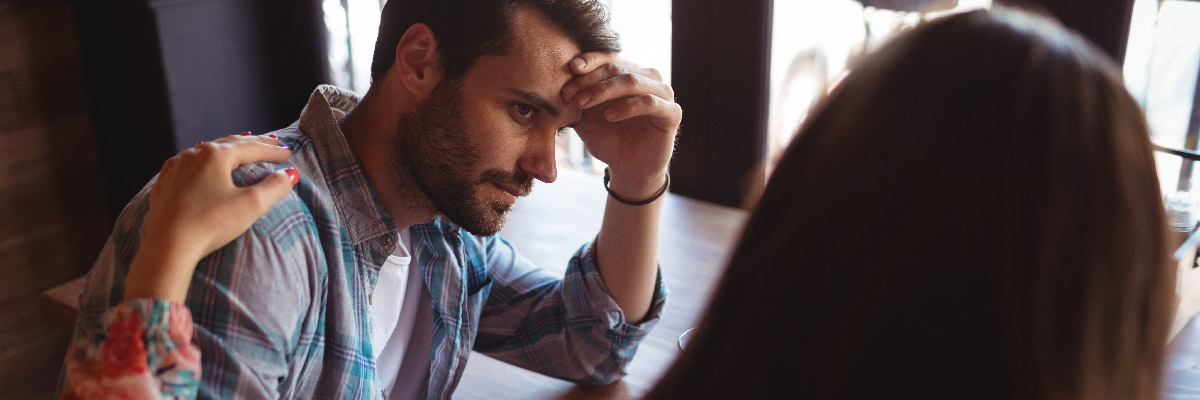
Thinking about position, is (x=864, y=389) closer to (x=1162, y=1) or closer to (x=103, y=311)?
(x=103, y=311)

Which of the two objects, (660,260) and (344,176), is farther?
(660,260)

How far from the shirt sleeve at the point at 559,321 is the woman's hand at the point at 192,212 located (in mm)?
457

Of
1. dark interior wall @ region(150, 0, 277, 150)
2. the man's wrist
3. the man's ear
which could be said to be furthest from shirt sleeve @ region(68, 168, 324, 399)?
dark interior wall @ region(150, 0, 277, 150)

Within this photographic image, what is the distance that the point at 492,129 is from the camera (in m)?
1.14

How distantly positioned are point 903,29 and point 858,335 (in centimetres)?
18

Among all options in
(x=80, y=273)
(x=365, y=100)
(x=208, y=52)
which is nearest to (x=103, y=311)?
(x=365, y=100)

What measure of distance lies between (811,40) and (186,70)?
143cm

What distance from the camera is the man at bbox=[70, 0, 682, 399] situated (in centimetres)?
90

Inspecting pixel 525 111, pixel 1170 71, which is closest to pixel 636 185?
pixel 525 111

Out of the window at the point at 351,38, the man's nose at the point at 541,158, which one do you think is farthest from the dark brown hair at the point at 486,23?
the window at the point at 351,38

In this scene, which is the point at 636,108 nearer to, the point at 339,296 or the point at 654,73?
the point at 654,73

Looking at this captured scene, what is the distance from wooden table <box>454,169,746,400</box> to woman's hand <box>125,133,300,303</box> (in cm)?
44

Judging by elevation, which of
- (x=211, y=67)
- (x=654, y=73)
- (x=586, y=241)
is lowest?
(x=586, y=241)

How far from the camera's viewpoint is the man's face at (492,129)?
1.12m
